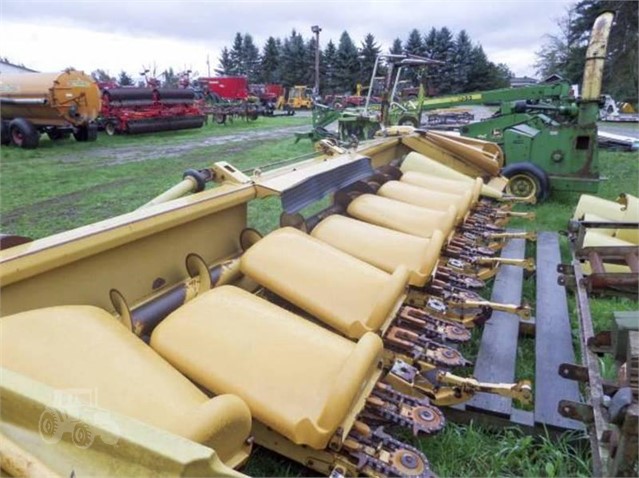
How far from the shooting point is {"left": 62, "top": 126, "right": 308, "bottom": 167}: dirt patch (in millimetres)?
9984

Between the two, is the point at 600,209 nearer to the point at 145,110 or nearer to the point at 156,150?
the point at 156,150

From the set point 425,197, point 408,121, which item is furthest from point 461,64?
point 425,197

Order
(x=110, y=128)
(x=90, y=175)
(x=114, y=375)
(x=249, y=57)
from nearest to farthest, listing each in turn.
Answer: (x=114, y=375) < (x=90, y=175) < (x=110, y=128) < (x=249, y=57)

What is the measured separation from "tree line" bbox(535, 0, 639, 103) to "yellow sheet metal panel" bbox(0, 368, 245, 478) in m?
26.6

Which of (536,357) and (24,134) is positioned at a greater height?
(24,134)

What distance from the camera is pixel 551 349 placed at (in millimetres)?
2434

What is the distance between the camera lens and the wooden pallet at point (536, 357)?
193 centimetres

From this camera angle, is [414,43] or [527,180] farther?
[414,43]

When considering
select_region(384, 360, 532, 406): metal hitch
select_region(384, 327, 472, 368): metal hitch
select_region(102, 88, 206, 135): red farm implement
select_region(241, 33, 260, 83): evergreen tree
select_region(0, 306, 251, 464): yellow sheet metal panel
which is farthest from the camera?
select_region(241, 33, 260, 83): evergreen tree

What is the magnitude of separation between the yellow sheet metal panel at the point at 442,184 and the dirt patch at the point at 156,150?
23.2 feet

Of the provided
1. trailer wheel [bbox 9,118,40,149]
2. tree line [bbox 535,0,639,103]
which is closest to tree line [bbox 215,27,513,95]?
tree line [bbox 535,0,639,103]

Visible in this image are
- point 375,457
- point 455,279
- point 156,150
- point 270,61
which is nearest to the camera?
point 375,457

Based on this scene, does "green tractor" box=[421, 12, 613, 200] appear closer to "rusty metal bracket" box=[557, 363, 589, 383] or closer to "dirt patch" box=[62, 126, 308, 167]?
"rusty metal bracket" box=[557, 363, 589, 383]

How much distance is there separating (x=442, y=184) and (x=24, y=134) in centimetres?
1068
